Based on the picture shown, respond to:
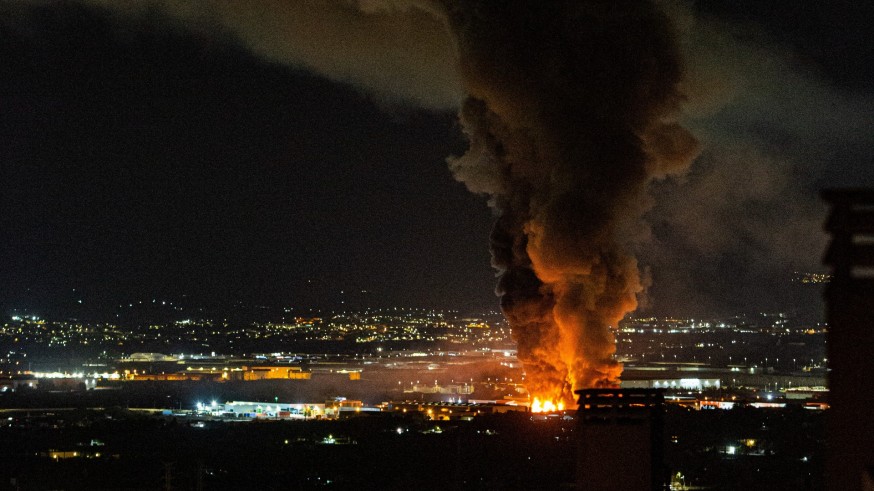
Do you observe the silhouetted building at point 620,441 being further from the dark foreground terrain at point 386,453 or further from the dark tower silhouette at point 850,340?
the dark foreground terrain at point 386,453

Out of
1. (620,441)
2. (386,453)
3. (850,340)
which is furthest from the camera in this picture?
(386,453)

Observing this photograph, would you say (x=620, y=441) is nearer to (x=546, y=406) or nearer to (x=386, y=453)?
(x=546, y=406)

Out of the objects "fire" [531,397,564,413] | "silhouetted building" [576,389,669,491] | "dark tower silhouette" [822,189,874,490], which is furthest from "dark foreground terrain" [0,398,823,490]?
"dark tower silhouette" [822,189,874,490]

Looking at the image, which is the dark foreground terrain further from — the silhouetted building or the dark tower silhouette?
the dark tower silhouette

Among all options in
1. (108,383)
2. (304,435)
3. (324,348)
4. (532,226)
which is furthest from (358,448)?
(324,348)

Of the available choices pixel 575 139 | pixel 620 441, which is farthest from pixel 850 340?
pixel 575 139

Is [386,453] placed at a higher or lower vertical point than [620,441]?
higher

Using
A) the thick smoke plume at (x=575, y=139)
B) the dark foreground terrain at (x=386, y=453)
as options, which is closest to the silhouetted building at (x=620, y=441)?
the dark foreground terrain at (x=386, y=453)
